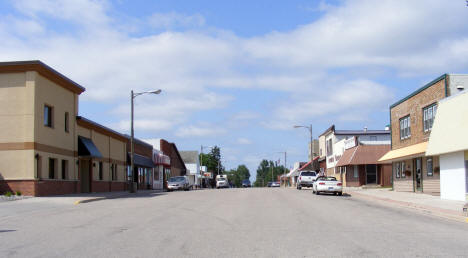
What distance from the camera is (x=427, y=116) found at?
3067cm

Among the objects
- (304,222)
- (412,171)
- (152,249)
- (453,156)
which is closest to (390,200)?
(453,156)

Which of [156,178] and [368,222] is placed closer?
[368,222]

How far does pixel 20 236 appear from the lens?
38.3 feet

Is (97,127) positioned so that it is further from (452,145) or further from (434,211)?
(434,211)

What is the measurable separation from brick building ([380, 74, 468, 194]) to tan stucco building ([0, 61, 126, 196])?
71.5 feet

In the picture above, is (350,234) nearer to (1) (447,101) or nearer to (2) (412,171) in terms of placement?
(1) (447,101)

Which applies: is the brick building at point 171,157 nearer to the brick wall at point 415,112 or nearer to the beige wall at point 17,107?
the brick wall at point 415,112

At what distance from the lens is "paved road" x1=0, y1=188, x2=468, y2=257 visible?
9688 mm

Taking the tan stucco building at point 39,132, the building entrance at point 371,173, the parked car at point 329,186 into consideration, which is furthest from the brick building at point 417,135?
the tan stucco building at point 39,132

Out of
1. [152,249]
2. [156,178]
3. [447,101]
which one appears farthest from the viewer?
[156,178]

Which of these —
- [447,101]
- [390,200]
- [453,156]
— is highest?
[447,101]

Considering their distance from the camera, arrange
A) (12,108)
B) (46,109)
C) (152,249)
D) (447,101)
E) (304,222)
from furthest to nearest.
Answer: (46,109) → (12,108) → (447,101) → (304,222) → (152,249)

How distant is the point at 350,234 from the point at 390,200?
590 inches

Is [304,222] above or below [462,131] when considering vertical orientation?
below
